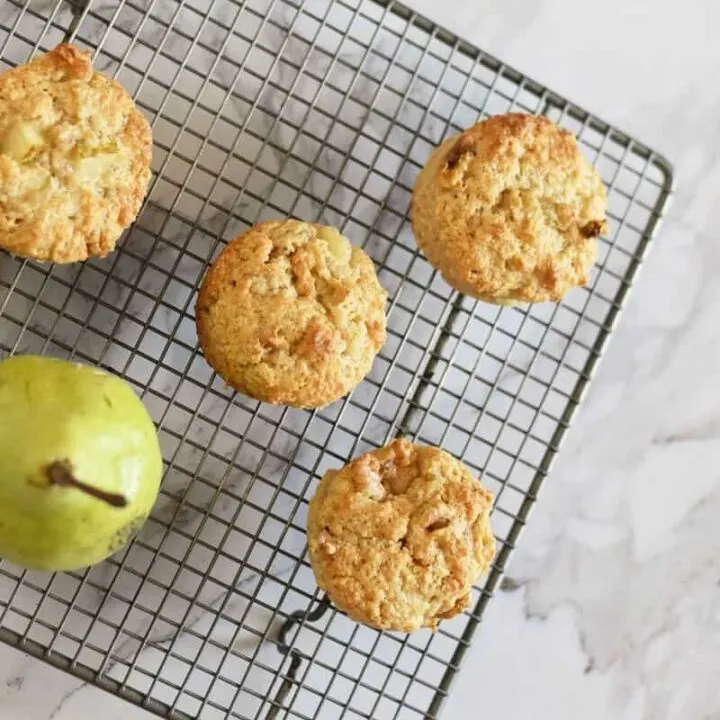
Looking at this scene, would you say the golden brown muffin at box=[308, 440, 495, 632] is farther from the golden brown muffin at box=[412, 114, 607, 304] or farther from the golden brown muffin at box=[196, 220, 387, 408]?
the golden brown muffin at box=[412, 114, 607, 304]

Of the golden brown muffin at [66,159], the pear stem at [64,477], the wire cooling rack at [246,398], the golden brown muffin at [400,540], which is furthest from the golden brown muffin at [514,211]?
the pear stem at [64,477]

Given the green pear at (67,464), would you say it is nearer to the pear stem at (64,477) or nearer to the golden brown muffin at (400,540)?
the pear stem at (64,477)

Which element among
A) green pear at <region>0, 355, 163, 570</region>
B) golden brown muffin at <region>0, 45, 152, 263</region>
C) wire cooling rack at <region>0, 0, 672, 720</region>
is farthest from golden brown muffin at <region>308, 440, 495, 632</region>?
golden brown muffin at <region>0, 45, 152, 263</region>

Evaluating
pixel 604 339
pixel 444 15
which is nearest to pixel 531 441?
pixel 604 339

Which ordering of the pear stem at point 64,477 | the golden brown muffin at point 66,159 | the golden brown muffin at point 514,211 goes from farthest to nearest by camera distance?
the golden brown muffin at point 514,211 → the golden brown muffin at point 66,159 → the pear stem at point 64,477

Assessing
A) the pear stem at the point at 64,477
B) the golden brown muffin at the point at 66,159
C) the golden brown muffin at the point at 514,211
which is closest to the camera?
the pear stem at the point at 64,477
